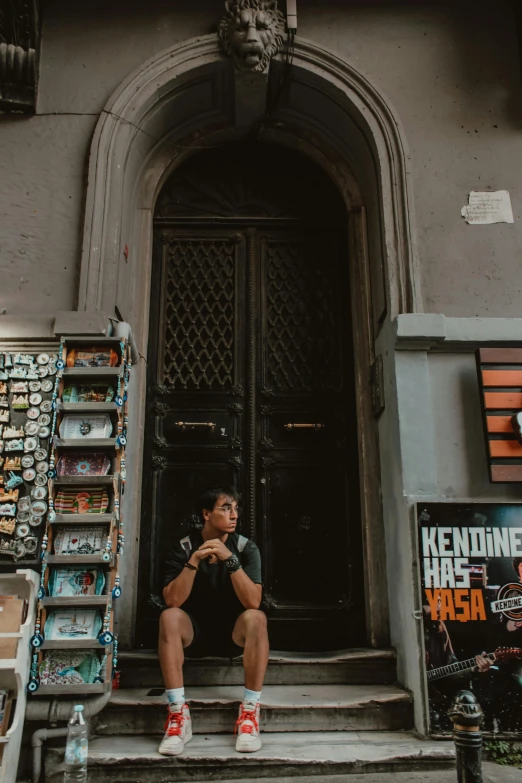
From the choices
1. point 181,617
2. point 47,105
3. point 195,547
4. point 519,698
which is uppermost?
point 47,105

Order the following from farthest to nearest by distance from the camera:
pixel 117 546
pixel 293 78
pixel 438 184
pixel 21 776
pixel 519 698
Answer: pixel 293 78
pixel 438 184
pixel 117 546
pixel 519 698
pixel 21 776

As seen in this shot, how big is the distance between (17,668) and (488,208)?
4267mm

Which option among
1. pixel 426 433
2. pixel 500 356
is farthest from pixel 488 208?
pixel 426 433

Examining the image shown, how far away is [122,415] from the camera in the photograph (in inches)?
159

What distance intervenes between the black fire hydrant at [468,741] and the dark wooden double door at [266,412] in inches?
87.6

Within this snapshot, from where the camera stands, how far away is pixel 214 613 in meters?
3.84

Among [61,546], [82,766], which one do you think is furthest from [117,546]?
[82,766]

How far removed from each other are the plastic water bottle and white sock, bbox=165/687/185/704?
445 mm

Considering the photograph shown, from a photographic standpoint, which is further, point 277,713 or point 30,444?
point 30,444

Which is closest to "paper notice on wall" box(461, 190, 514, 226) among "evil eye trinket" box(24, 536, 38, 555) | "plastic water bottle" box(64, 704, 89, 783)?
"evil eye trinket" box(24, 536, 38, 555)

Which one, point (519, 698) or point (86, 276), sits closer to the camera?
point (519, 698)

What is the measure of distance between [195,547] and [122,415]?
94 cm

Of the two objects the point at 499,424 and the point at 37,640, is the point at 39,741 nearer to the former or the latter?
the point at 37,640

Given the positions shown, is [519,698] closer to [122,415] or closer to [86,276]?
[122,415]
